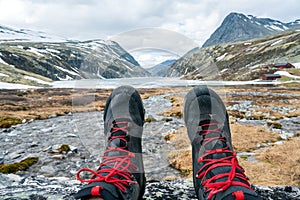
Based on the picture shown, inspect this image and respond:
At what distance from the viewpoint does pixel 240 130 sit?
855cm

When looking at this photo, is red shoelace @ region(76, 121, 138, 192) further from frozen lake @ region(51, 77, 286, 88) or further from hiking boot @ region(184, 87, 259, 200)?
frozen lake @ region(51, 77, 286, 88)

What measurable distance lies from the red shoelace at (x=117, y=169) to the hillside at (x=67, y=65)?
2.79 feet

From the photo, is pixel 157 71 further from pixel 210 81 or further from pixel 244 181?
pixel 244 181

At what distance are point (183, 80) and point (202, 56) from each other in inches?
14.3

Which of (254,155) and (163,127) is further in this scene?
(163,127)

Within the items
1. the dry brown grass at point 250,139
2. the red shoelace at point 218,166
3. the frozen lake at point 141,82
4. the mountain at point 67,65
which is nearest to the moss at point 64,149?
the mountain at point 67,65

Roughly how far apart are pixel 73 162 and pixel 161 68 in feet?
10.9

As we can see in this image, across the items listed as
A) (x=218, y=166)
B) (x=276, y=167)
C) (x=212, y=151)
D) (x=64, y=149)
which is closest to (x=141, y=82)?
(x=212, y=151)

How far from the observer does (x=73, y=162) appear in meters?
5.38

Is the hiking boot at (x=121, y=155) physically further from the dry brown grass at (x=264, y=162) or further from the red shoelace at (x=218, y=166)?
the dry brown grass at (x=264, y=162)

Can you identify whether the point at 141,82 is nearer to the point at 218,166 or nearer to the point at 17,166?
the point at 218,166

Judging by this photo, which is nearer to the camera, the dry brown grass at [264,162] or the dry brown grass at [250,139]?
the dry brown grass at [264,162]

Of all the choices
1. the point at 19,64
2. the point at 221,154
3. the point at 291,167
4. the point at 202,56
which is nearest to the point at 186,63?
the point at 202,56

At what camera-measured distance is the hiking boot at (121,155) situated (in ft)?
5.96
